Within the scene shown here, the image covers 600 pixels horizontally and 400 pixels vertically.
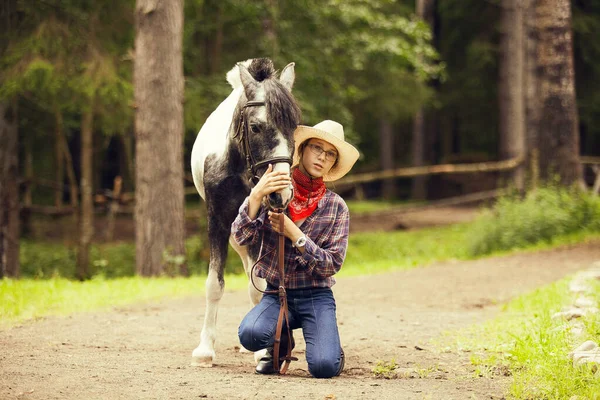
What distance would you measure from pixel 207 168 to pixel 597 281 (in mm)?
4990

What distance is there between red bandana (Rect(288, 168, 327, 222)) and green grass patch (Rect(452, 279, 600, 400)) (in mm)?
1524

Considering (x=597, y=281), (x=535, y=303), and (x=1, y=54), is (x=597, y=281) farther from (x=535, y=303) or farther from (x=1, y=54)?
(x=1, y=54)

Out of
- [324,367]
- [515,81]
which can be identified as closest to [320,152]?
[324,367]

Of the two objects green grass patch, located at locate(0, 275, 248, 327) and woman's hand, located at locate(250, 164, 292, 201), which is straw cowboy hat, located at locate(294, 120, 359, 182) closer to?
woman's hand, located at locate(250, 164, 292, 201)

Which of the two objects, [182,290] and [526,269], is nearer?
[182,290]

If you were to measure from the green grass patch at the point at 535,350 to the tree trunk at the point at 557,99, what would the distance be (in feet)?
22.4

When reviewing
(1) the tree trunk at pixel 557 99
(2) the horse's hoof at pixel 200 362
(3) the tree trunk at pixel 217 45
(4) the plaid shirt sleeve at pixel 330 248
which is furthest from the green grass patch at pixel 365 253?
(3) the tree trunk at pixel 217 45

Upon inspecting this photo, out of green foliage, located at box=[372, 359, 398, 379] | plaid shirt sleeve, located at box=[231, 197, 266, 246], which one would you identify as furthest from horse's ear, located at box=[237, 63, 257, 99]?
green foliage, located at box=[372, 359, 398, 379]

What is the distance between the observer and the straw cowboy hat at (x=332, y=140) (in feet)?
16.2

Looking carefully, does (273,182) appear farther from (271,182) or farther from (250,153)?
(250,153)

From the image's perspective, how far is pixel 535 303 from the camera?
7.71 metres

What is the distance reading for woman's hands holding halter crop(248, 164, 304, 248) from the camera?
449 cm

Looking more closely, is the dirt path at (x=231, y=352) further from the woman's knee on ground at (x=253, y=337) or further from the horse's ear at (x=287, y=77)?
the horse's ear at (x=287, y=77)

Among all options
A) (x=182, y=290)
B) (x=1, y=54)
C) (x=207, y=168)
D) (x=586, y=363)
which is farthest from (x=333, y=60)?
(x=586, y=363)
